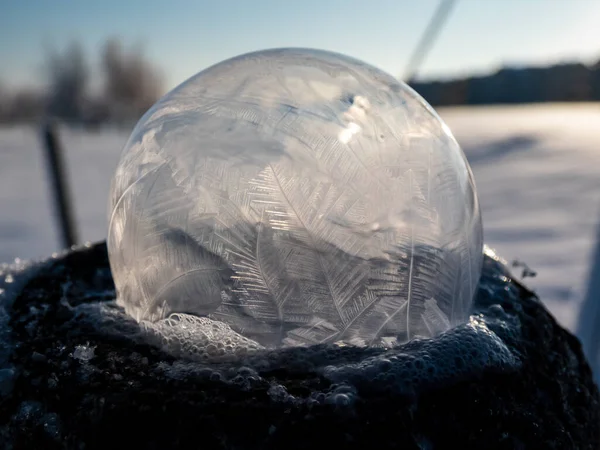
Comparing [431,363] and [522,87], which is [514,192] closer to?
[522,87]

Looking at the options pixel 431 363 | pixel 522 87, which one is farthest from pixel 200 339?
pixel 522 87

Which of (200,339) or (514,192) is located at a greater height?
(200,339)

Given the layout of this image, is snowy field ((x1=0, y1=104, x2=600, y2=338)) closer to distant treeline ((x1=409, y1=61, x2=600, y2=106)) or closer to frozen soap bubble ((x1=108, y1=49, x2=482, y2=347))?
distant treeline ((x1=409, y1=61, x2=600, y2=106))

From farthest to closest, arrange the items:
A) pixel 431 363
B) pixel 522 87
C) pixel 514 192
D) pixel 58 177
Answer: pixel 522 87, pixel 514 192, pixel 58 177, pixel 431 363

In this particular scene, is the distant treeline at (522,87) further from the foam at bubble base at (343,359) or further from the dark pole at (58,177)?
the foam at bubble base at (343,359)

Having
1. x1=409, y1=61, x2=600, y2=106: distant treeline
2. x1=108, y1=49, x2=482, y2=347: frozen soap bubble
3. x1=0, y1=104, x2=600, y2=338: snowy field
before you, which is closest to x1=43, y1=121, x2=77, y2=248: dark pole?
x1=0, y1=104, x2=600, y2=338: snowy field

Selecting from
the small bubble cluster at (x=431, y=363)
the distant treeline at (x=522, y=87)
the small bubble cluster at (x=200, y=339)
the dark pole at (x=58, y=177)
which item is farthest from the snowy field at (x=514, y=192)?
the small bubble cluster at (x=431, y=363)

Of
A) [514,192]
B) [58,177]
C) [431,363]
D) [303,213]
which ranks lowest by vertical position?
[514,192]
